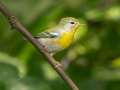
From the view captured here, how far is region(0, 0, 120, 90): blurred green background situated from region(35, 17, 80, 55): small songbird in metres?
0.16

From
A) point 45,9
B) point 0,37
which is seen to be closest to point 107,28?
point 45,9

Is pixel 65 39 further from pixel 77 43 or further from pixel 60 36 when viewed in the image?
pixel 77 43

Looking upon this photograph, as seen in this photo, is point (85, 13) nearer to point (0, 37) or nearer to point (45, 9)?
point (45, 9)

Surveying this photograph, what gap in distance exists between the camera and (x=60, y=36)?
2.29m

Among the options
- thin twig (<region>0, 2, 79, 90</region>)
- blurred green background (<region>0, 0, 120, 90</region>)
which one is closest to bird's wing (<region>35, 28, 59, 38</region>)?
blurred green background (<region>0, 0, 120, 90</region>)

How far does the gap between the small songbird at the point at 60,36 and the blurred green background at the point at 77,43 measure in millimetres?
165

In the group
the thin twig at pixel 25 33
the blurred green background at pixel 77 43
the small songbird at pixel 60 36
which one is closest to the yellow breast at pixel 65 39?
the small songbird at pixel 60 36

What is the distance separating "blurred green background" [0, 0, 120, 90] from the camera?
2.46 m

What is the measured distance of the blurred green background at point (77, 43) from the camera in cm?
246

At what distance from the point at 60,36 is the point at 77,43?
1.74 feet

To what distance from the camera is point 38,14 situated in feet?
8.09

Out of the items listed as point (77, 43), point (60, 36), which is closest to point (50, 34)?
point (60, 36)

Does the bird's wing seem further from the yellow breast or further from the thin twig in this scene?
the thin twig

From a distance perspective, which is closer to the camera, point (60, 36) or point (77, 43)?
point (60, 36)
